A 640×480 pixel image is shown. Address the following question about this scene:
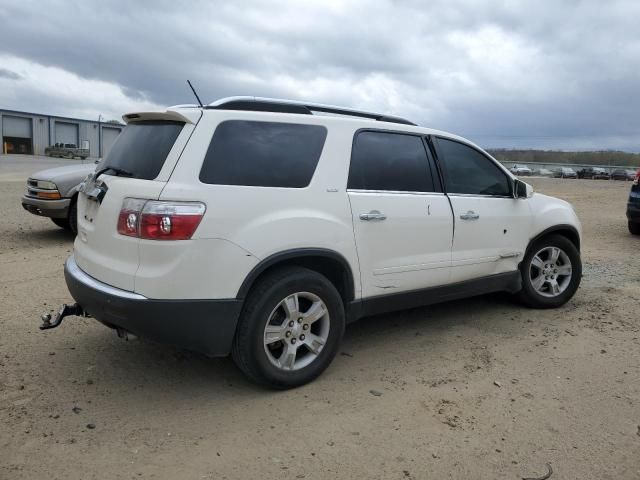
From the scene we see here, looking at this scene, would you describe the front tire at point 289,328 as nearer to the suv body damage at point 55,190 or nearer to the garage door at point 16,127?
the suv body damage at point 55,190

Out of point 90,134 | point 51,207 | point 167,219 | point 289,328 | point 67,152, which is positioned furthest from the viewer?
point 90,134

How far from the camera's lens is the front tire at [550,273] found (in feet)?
17.7

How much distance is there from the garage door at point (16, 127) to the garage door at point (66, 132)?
4.32 meters

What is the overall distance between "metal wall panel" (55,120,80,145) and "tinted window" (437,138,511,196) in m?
75.2

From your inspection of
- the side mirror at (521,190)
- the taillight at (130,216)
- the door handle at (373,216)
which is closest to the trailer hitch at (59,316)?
the taillight at (130,216)

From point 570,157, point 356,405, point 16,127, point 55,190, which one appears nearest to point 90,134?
point 16,127

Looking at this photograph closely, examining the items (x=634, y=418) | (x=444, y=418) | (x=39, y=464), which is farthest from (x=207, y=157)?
(x=634, y=418)

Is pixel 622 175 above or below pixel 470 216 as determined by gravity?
above

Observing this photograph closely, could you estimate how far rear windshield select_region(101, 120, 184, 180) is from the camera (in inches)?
135

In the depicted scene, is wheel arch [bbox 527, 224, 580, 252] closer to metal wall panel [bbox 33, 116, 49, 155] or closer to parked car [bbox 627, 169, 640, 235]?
parked car [bbox 627, 169, 640, 235]

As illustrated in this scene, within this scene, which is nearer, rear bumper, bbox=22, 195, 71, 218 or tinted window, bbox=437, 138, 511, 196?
tinted window, bbox=437, 138, 511, 196

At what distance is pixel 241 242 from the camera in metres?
3.31

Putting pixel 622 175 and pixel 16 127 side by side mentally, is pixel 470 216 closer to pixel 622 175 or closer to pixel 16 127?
pixel 622 175

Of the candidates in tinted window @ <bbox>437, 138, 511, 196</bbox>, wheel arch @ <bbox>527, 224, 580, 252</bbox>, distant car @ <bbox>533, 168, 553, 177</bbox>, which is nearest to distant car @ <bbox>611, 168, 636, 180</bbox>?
distant car @ <bbox>533, 168, 553, 177</bbox>
